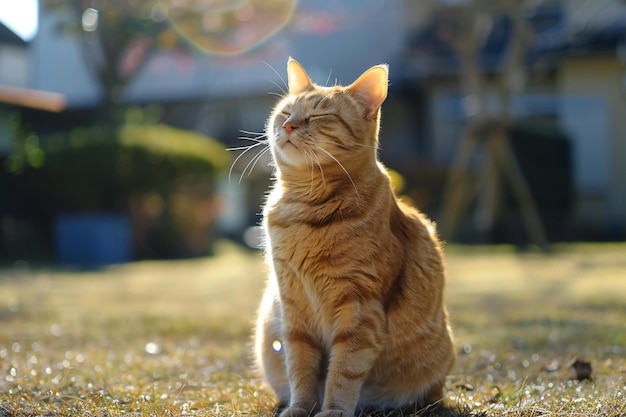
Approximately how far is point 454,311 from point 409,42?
12867mm

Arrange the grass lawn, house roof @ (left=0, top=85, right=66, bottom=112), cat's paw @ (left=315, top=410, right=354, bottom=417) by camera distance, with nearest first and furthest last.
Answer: cat's paw @ (left=315, top=410, right=354, bottom=417), the grass lawn, house roof @ (left=0, top=85, right=66, bottom=112)

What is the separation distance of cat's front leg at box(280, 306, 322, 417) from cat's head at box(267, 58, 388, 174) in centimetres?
57

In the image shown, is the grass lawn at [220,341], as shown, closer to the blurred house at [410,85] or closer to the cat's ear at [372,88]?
the cat's ear at [372,88]

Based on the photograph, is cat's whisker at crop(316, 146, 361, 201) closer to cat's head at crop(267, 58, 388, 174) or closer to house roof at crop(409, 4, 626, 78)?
cat's head at crop(267, 58, 388, 174)

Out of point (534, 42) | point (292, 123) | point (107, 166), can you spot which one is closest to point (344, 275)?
point (292, 123)

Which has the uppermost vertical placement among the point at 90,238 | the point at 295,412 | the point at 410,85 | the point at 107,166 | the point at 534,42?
the point at 534,42

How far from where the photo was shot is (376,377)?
266cm

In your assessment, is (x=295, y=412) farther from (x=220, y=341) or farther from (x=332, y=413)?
(x=220, y=341)

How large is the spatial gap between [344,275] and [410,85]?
14759 mm

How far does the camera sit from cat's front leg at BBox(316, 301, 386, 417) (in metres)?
2.42

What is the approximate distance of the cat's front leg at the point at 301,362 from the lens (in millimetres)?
2537

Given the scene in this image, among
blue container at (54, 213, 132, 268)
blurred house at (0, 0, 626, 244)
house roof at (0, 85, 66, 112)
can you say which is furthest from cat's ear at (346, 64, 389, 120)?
blurred house at (0, 0, 626, 244)

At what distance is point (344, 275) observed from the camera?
2.50m

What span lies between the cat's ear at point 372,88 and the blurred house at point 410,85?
10.9 metres
